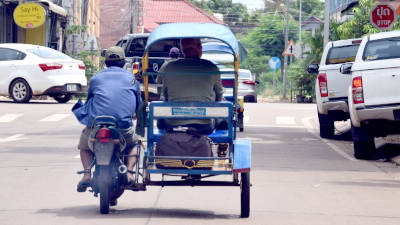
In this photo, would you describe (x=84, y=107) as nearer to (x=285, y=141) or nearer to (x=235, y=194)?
(x=235, y=194)

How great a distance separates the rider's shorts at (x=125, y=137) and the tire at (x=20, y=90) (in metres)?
16.7

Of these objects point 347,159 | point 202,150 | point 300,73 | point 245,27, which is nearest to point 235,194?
point 202,150

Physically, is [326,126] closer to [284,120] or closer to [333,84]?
[333,84]

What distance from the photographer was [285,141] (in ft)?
59.4

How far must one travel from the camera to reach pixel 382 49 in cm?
1484

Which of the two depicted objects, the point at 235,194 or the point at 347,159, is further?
the point at 347,159

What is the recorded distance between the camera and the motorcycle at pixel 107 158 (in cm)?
850

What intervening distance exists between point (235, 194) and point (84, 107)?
259cm

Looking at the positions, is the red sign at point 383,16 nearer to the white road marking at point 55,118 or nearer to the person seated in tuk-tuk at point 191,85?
the white road marking at point 55,118

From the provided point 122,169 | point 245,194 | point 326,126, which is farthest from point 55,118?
point 245,194

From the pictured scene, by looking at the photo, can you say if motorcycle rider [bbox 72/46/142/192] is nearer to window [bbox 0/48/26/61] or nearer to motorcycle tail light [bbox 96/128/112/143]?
motorcycle tail light [bbox 96/128/112/143]

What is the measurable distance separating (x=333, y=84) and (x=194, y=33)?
9.55 m

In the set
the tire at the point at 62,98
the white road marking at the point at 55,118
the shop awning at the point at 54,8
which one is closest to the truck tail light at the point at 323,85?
the white road marking at the point at 55,118

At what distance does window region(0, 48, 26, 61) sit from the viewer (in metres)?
25.6
